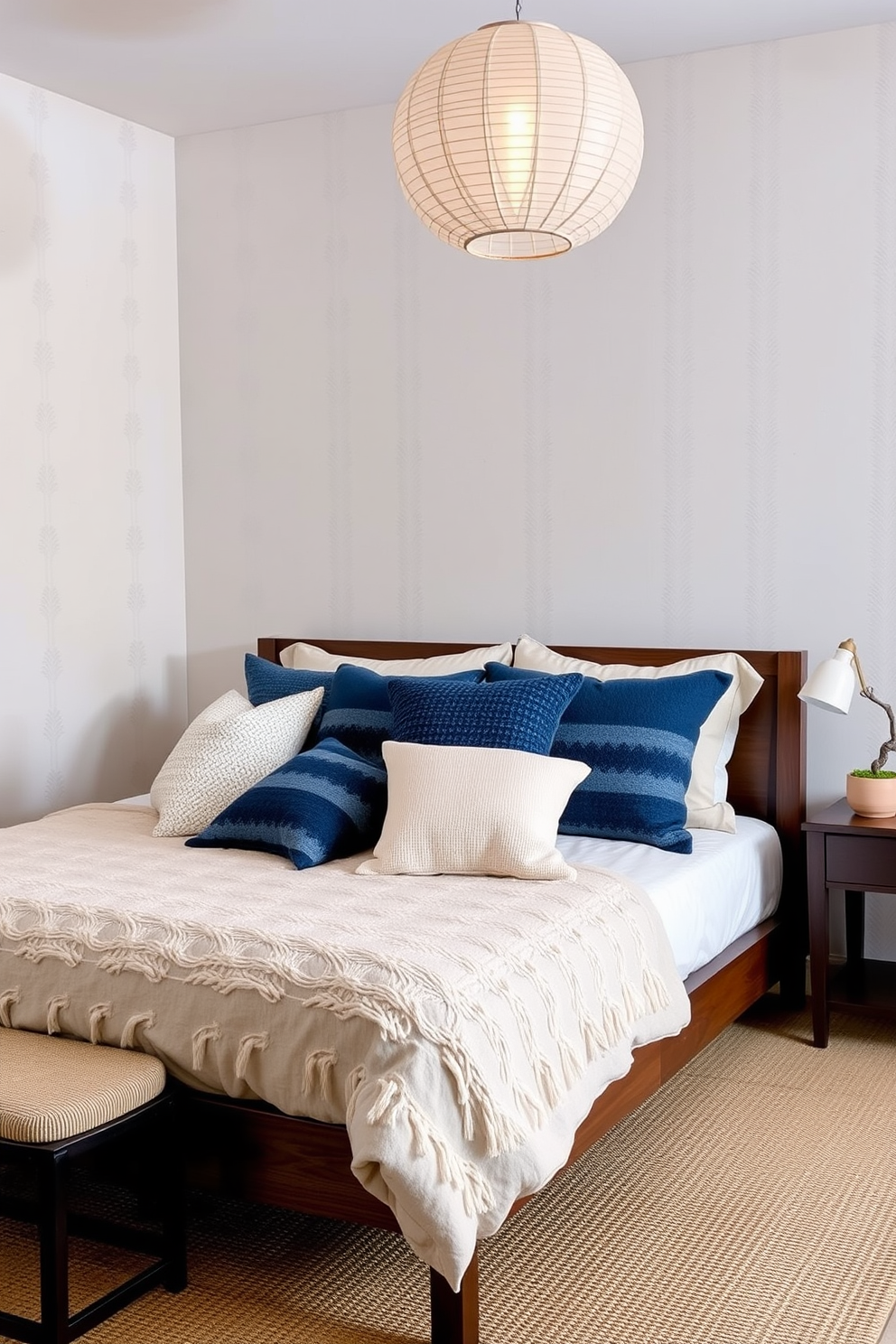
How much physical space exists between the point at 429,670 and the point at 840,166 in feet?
5.87

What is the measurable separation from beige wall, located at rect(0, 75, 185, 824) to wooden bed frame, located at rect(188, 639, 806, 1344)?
536 millimetres

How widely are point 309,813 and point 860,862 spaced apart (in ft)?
4.43

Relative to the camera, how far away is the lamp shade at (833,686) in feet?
10.4

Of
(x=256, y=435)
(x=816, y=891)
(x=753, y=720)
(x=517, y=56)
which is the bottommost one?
(x=816, y=891)

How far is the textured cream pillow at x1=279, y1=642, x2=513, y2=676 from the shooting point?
3758 mm

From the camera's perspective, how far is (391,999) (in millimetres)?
1937

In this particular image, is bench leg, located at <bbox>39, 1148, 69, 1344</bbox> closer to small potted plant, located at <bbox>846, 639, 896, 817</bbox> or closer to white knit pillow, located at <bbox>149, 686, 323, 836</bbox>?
white knit pillow, located at <bbox>149, 686, 323, 836</bbox>

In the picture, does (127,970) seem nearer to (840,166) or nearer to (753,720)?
(753,720)

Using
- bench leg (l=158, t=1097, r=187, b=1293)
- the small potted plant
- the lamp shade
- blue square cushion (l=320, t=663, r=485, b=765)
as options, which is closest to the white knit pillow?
blue square cushion (l=320, t=663, r=485, b=765)

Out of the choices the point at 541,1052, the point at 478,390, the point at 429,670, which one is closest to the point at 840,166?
the point at 478,390

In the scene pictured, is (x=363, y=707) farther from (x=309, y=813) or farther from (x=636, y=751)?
(x=636, y=751)

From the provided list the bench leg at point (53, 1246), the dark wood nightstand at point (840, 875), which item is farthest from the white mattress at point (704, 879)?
the bench leg at point (53, 1246)

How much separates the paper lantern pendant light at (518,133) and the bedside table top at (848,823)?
155 centimetres

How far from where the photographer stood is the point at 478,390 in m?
4.07
